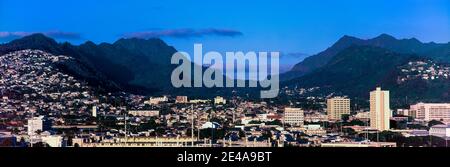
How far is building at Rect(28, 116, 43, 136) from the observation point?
1388 centimetres

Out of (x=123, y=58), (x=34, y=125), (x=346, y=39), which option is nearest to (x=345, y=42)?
(x=346, y=39)

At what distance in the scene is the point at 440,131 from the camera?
14.8 m

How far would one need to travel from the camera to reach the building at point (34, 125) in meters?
13.9

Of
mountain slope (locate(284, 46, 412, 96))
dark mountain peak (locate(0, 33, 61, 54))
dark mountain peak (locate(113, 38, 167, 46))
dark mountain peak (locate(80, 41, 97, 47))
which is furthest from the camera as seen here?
mountain slope (locate(284, 46, 412, 96))

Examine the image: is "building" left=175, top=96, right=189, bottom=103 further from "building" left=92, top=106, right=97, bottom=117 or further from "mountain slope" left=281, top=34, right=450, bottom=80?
"mountain slope" left=281, top=34, right=450, bottom=80

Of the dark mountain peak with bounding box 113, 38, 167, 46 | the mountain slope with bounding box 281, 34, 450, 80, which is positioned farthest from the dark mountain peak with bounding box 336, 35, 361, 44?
the dark mountain peak with bounding box 113, 38, 167, 46

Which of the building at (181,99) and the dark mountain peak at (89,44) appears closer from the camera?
the dark mountain peak at (89,44)

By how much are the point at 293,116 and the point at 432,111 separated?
109 inches

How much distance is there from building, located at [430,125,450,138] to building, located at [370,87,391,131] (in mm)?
829

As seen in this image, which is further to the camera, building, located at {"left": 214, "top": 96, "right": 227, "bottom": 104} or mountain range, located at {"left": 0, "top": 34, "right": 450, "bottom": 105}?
mountain range, located at {"left": 0, "top": 34, "right": 450, "bottom": 105}

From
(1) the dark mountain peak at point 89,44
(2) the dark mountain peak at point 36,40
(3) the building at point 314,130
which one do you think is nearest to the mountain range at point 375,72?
(3) the building at point 314,130

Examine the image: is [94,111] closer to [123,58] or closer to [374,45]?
[123,58]

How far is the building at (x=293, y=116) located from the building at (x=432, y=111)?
2.30 metres

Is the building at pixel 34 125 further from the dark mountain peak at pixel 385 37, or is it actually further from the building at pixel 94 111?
the dark mountain peak at pixel 385 37
